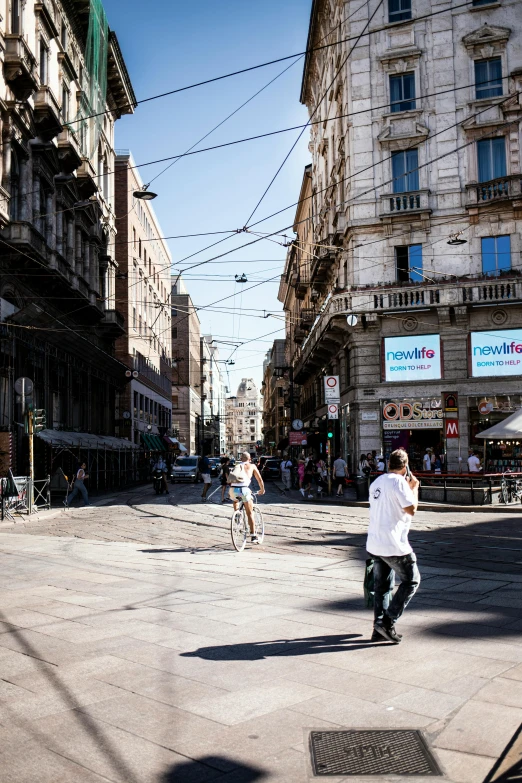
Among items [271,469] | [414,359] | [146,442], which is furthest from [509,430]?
[146,442]

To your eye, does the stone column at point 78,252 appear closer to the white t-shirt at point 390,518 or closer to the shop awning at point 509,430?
the shop awning at point 509,430

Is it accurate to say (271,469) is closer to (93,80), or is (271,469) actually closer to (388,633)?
(93,80)

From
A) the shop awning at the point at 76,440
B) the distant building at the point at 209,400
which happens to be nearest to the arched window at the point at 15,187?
the shop awning at the point at 76,440

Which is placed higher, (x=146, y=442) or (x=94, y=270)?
(x=94, y=270)

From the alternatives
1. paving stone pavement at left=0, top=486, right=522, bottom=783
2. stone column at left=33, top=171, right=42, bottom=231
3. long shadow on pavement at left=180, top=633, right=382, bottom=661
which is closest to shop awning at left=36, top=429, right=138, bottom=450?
stone column at left=33, top=171, right=42, bottom=231

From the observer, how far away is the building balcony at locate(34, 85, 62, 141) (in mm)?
28328

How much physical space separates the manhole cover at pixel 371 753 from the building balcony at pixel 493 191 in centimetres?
2809

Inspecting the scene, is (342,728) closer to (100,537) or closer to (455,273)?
(100,537)

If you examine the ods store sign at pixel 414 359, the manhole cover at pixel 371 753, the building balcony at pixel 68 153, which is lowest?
the manhole cover at pixel 371 753

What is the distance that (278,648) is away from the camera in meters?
5.88

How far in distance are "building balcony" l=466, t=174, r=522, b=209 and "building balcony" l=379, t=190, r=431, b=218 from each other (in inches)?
66.2

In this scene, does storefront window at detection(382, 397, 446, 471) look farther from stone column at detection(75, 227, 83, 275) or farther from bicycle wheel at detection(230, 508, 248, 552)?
bicycle wheel at detection(230, 508, 248, 552)

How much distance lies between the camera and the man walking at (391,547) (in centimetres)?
596

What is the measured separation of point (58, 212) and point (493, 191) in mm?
17226
